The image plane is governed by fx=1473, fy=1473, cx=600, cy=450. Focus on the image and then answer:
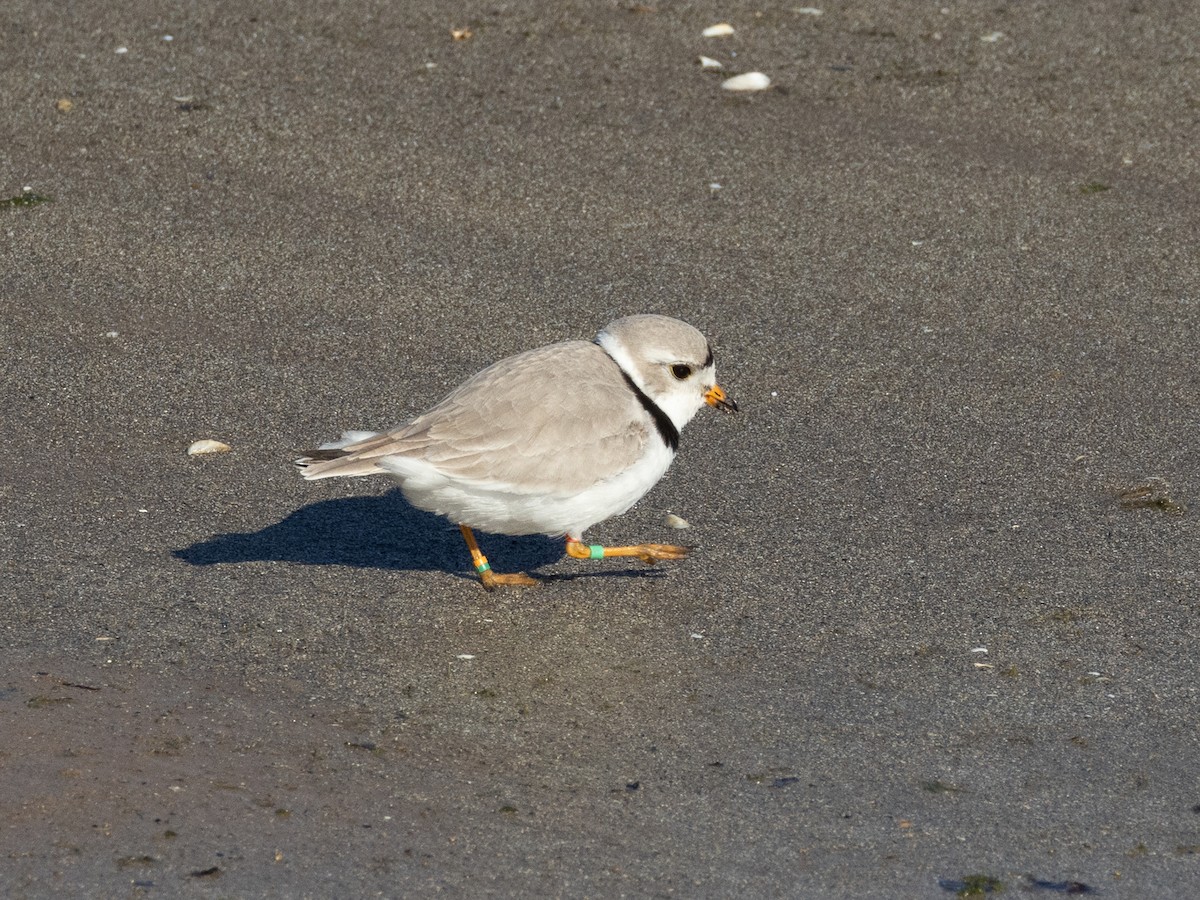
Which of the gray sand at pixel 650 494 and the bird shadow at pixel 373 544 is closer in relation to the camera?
the gray sand at pixel 650 494

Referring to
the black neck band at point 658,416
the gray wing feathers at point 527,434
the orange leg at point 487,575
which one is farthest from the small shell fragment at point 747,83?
the orange leg at point 487,575

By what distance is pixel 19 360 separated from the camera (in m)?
6.28

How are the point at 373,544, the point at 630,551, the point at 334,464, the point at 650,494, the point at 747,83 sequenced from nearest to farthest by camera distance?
the point at 334,464, the point at 630,551, the point at 373,544, the point at 650,494, the point at 747,83

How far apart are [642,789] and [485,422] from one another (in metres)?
1.44

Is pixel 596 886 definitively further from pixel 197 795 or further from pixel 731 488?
pixel 731 488

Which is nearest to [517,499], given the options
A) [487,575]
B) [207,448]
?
[487,575]

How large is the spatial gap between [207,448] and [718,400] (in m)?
A: 2.00

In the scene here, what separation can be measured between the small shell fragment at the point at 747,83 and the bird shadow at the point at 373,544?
13.3ft

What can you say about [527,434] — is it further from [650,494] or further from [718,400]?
[650,494]

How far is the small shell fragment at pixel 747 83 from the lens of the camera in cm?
870

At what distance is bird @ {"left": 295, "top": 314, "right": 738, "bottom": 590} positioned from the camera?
15.4 feet

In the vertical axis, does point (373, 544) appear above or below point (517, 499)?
below

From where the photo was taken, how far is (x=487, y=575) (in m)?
4.99

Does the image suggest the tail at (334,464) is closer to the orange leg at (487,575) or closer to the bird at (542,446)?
the bird at (542,446)
